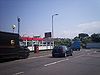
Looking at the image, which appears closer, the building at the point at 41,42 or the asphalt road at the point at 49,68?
the asphalt road at the point at 49,68

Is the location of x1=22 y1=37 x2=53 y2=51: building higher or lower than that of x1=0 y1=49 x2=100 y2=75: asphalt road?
higher

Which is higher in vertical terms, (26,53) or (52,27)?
(52,27)

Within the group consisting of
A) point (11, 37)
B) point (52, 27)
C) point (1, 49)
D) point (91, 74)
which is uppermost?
point (52, 27)

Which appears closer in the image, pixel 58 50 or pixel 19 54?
pixel 19 54

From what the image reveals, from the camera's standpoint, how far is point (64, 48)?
970 inches

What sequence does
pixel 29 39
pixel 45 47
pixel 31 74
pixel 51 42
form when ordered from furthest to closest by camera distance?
pixel 51 42 → pixel 45 47 → pixel 29 39 → pixel 31 74

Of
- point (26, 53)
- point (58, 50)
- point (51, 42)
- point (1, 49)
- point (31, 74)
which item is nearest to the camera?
point (31, 74)

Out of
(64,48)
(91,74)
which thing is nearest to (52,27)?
(64,48)

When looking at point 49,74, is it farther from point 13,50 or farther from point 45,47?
point 45,47

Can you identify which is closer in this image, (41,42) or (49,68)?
(49,68)

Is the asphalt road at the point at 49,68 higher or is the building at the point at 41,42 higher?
the building at the point at 41,42

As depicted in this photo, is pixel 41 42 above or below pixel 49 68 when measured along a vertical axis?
above

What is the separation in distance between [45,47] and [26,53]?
2563cm

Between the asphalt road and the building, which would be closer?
the asphalt road
